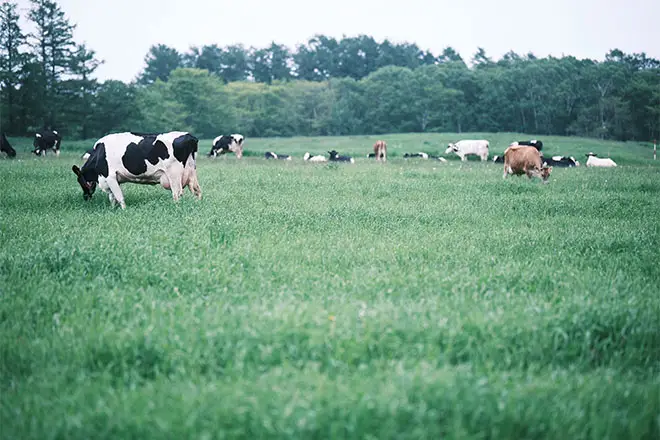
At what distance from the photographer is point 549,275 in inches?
265

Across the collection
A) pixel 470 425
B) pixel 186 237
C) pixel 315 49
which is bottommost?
pixel 470 425

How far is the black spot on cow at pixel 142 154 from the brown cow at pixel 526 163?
1357 centimetres

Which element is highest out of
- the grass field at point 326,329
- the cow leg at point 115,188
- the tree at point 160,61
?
the tree at point 160,61

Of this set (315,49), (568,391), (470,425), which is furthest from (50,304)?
(315,49)

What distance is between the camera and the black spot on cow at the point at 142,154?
12.9 m

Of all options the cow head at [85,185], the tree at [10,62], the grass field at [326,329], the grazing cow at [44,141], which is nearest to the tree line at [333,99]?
the tree at [10,62]

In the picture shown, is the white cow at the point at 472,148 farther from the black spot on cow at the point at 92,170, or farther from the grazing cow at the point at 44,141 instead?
the black spot on cow at the point at 92,170

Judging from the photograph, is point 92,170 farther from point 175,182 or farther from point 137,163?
point 175,182

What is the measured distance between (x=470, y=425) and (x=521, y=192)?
46.0 ft

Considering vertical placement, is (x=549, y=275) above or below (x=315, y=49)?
below

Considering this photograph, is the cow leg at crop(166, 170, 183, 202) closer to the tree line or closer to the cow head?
the cow head

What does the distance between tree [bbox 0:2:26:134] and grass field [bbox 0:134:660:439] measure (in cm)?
5501

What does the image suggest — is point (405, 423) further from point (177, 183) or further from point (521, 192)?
point (521, 192)

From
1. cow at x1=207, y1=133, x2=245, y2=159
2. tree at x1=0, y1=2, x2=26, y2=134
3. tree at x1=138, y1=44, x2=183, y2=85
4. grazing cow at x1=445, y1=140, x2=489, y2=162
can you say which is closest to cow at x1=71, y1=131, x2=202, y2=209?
cow at x1=207, y1=133, x2=245, y2=159
